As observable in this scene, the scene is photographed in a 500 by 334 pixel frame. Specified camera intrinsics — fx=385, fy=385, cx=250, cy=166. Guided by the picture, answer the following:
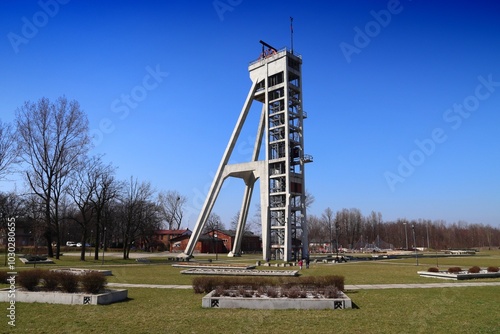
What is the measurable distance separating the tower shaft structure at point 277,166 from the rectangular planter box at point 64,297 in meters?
35.7

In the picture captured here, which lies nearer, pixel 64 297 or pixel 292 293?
pixel 292 293

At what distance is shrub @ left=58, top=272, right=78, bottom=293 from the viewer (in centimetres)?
1623

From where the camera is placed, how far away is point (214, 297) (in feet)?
48.2

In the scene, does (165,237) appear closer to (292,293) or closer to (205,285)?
(205,285)

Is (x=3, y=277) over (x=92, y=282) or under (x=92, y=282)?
under

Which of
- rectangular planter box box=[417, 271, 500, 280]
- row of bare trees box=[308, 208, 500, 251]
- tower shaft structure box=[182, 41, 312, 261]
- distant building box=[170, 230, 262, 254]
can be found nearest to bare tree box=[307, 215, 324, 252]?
row of bare trees box=[308, 208, 500, 251]

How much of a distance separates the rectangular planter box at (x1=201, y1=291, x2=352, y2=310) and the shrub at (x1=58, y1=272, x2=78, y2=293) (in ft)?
19.6

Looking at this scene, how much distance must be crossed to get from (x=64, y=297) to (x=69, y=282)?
0.84 meters

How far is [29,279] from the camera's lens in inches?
667

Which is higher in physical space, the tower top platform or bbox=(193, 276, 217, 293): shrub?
the tower top platform

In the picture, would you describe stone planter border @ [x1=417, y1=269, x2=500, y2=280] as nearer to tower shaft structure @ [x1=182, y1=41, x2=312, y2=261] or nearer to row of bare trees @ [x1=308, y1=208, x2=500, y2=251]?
tower shaft structure @ [x1=182, y1=41, x2=312, y2=261]

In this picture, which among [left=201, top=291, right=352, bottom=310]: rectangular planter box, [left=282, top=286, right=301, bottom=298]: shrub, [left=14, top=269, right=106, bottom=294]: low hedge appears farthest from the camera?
[left=14, top=269, right=106, bottom=294]: low hedge

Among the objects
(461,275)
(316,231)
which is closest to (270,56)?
(461,275)

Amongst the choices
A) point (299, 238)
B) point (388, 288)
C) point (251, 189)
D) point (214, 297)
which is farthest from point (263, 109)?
point (214, 297)
